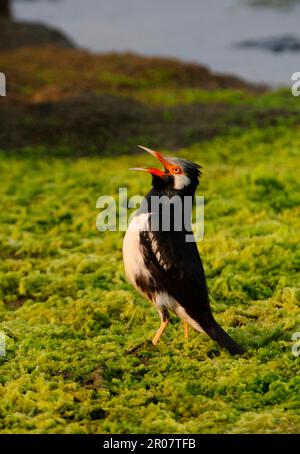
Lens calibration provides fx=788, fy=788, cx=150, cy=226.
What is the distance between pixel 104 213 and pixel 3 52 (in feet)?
63.7

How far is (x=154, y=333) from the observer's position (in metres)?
8.02

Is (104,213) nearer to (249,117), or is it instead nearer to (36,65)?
(249,117)

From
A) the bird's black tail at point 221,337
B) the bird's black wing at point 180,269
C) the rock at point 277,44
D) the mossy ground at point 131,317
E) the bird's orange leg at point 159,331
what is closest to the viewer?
the mossy ground at point 131,317

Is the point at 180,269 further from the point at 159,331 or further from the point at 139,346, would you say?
the point at 139,346

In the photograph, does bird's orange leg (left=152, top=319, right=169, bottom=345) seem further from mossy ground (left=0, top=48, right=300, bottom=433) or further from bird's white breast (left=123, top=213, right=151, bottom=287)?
bird's white breast (left=123, top=213, right=151, bottom=287)

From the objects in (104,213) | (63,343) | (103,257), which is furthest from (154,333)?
(104,213)

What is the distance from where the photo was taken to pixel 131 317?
8.60 meters

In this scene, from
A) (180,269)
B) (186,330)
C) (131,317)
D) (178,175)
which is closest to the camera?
(180,269)

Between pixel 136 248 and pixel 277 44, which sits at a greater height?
pixel 277 44

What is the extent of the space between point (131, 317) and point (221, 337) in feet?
5.50

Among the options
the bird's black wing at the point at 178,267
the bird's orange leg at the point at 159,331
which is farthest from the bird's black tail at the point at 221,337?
the bird's orange leg at the point at 159,331

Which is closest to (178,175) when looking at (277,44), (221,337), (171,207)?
(171,207)

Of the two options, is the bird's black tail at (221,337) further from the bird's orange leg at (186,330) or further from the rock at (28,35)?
the rock at (28,35)

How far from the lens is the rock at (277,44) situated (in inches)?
1284
